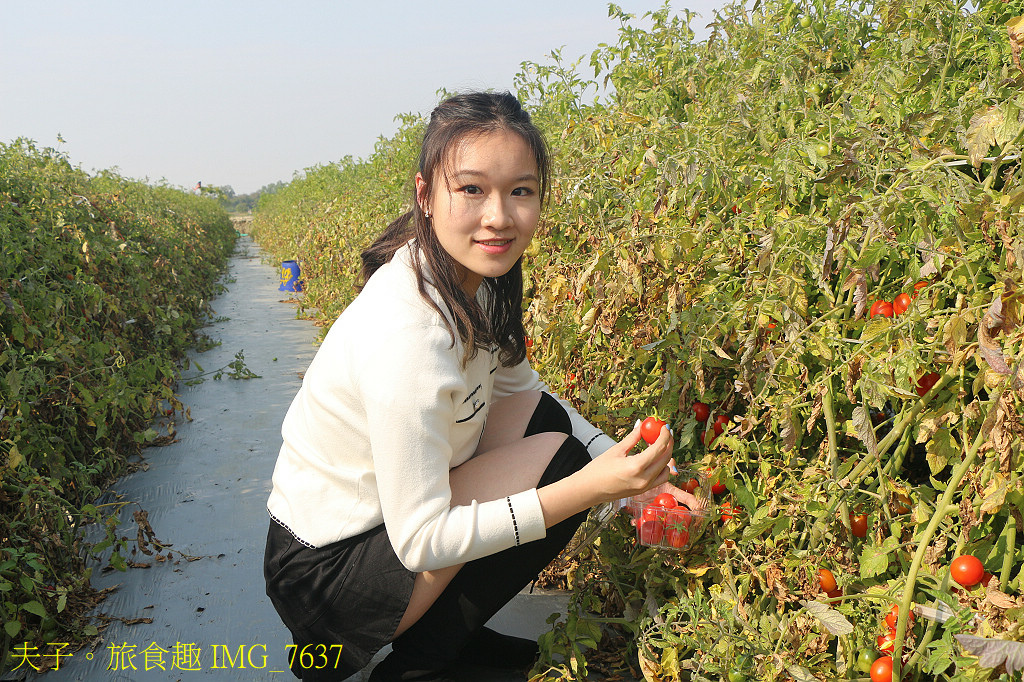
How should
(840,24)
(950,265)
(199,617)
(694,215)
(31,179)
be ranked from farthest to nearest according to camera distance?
(31,179) → (840,24) → (199,617) → (694,215) → (950,265)

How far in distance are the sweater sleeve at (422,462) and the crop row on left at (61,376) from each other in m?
0.94

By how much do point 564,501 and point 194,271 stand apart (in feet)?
25.0

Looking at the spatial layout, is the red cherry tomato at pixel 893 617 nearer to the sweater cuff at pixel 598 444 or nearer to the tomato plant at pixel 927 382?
the tomato plant at pixel 927 382

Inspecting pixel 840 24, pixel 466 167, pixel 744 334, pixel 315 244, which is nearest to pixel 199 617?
pixel 466 167

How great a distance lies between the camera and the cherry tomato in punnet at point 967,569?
1262mm

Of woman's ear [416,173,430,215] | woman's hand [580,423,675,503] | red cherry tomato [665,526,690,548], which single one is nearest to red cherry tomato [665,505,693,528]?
red cherry tomato [665,526,690,548]

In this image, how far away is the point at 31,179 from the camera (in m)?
3.82

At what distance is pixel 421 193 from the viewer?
164cm

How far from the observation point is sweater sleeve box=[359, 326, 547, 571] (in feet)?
4.76

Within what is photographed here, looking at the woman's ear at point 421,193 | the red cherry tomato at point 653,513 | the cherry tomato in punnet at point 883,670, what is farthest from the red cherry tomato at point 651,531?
the woman's ear at point 421,193

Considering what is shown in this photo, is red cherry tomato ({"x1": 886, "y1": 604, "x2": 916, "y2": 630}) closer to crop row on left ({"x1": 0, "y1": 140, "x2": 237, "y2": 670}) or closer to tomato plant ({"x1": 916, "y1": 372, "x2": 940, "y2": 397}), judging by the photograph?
tomato plant ({"x1": 916, "y1": 372, "x2": 940, "y2": 397})

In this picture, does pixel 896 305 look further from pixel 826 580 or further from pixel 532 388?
pixel 532 388

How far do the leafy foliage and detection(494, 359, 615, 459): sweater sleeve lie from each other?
0.27ft

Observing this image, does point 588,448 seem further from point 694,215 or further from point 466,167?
point 466,167
